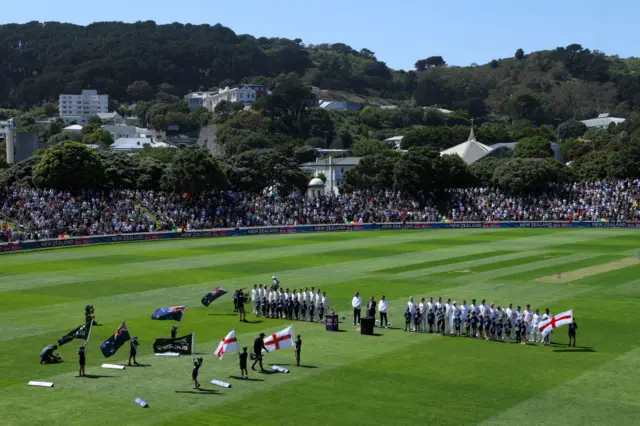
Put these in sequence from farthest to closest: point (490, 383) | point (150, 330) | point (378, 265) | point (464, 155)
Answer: point (464, 155) < point (378, 265) < point (150, 330) < point (490, 383)

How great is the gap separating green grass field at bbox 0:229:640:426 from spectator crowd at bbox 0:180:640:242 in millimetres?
16455

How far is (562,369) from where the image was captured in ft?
104

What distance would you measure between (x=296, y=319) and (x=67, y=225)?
48.5 metres

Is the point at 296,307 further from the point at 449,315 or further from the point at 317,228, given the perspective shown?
the point at 317,228

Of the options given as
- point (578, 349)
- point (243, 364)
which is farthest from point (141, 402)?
point (578, 349)

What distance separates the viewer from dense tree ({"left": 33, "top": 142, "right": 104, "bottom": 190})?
Result: 96.4 m

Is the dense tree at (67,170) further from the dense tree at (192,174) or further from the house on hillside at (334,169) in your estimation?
the house on hillside at (334,169)

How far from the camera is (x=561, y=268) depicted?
59625 mm

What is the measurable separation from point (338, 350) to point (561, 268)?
2923cm

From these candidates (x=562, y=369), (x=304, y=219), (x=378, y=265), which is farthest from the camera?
(x=304, y=219)

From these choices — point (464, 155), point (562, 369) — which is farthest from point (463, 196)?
point (562, 369)

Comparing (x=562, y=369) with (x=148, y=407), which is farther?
(x=562, y=369)

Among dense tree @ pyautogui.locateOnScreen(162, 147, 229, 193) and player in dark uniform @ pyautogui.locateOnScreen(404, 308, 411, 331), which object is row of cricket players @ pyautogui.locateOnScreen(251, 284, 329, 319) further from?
dense tree @ pyautogui.locateOnScreen(162, 147, 229, 193)

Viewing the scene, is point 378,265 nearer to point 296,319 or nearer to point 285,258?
point 285,258
